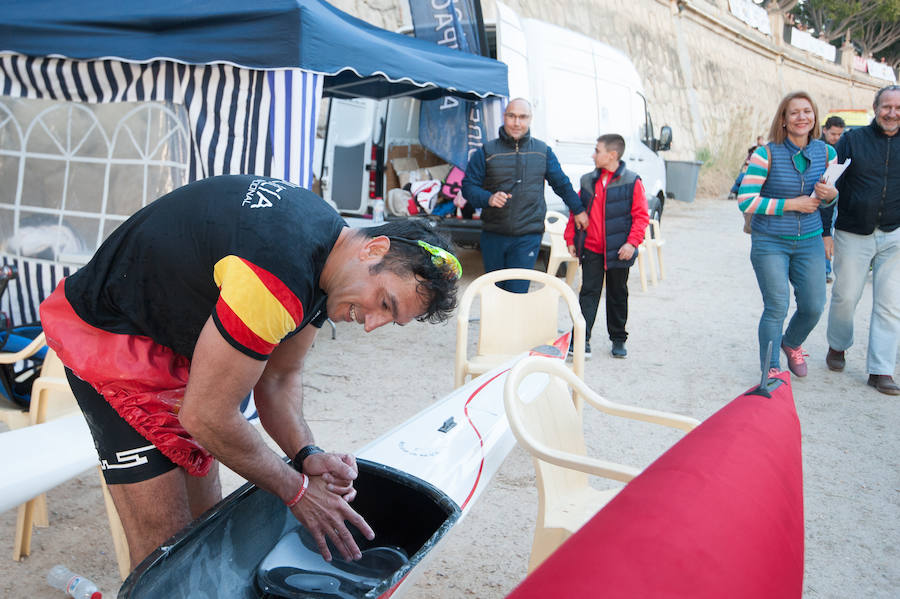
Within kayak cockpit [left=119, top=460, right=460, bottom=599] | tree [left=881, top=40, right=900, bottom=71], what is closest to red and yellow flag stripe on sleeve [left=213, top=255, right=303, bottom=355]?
kayak cockpit [left=119, top=460, right=460, bottom=599]

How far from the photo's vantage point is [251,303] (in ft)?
4.39

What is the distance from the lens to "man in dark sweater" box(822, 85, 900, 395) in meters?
4.21

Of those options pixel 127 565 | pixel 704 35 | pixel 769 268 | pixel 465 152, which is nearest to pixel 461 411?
pixel 127 565

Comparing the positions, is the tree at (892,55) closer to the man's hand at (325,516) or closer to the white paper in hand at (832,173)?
the white paper in hand at (832,173)

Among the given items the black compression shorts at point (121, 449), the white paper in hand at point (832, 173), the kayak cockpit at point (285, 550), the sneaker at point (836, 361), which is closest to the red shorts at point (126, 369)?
the black compression shorts at point (121, 449)

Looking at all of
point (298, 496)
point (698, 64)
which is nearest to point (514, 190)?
point (298, 496)

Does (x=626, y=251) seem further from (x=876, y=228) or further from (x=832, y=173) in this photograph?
(x=876, y=228)

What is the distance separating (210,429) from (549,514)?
1.19 m

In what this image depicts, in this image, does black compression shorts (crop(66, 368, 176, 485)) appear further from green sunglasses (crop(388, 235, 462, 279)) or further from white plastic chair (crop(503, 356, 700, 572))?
white plastic chair (crop(503, 356, 700, 572))

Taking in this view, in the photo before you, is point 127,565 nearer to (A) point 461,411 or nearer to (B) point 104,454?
(B) point 104,454

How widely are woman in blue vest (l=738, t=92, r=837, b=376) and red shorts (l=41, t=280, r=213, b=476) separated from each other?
355cm

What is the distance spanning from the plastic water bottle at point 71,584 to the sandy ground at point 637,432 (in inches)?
2.8

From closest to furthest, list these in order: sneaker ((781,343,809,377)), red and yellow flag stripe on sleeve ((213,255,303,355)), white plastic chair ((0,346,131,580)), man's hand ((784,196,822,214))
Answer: red and yellow flag stripe on sleeve ((213,255,303,355)) < white plastic chair ((0,346,131,580)) < man's hand ((784,196,822,214)) < sneaker ((781,343,809,377))

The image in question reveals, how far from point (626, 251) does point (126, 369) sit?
381 centimetres
